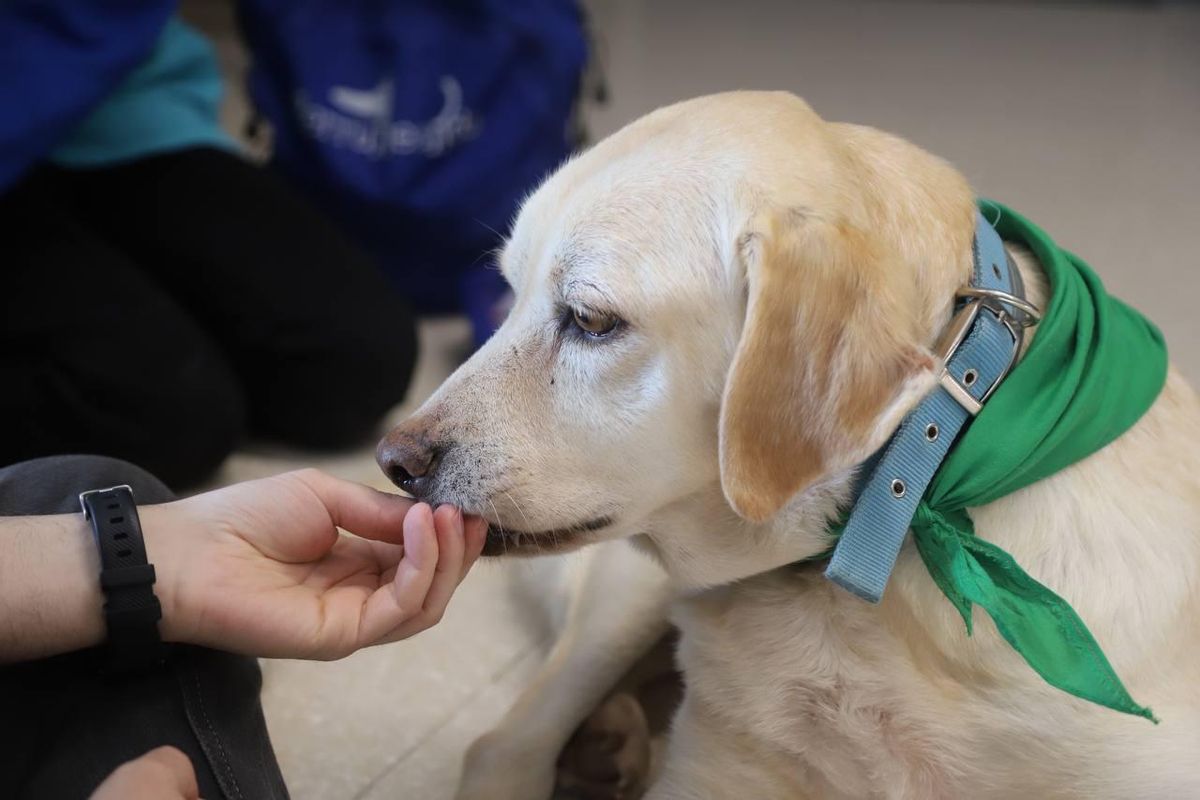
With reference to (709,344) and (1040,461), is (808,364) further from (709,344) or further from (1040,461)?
(1040,461)

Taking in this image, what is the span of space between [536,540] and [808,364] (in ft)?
0.97

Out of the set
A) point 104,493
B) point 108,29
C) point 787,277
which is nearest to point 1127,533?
point 787,277

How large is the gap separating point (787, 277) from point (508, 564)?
0.87m

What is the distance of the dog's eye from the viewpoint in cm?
104

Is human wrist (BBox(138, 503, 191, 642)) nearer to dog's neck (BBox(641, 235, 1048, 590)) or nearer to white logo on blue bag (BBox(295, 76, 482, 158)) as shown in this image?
dog's neck (BBox(641, 235, 1048, 590))

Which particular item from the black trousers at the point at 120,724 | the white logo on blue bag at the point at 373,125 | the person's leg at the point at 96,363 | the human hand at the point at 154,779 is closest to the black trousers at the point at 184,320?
the person's leg at the point at 96,363

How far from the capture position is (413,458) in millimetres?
1059

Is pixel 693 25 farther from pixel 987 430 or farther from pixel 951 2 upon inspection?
pixel 987 430

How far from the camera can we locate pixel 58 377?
1.80m

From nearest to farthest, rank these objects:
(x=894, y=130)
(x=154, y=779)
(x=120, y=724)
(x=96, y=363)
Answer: (x=154, y=779)
(x=120, y=724)
(x=96, y=363)
(x=894, y=130)

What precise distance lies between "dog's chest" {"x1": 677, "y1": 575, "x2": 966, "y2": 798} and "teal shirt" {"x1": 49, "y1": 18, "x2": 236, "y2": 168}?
57.1 inches

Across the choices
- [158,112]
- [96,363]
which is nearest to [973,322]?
[96,363]

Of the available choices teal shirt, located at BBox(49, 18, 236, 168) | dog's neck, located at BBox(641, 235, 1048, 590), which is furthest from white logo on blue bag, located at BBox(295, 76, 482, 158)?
dog's neck, located at BBox(641, 235, 1048, 590)

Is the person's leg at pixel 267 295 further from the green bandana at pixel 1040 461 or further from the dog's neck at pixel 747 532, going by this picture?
the green bandana at pixel 1040 461
